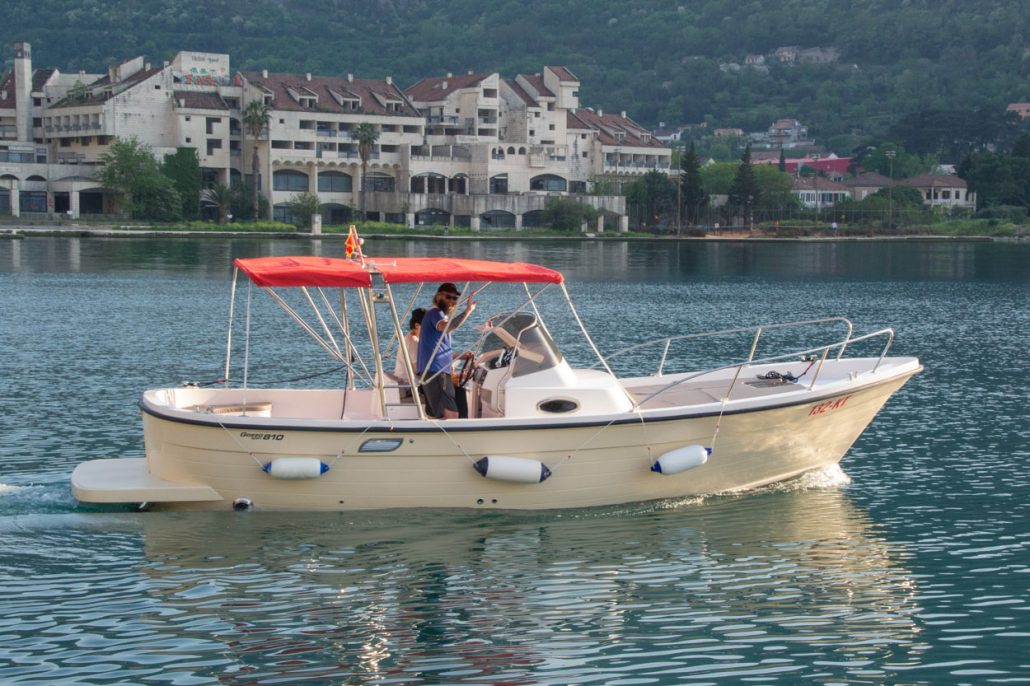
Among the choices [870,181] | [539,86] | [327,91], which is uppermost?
[539,86]

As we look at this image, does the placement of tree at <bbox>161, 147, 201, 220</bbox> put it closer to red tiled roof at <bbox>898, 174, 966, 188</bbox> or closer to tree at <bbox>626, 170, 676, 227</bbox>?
tree at <bbox>626, 170, 676, 227</bbox>

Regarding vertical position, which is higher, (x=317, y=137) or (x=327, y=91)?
(x=327, y=91)

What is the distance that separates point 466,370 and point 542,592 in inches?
152

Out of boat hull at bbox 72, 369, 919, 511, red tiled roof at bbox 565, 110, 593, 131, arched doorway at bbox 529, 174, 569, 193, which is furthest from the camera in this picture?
red tiled roof at bbox 565, 110, 593, 131

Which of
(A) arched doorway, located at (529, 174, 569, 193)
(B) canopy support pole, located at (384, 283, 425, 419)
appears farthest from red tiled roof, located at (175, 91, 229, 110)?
(B) canopy support pole, located at (384, 283, 425, 419)

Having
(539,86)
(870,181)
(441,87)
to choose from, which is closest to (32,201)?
(441,87)

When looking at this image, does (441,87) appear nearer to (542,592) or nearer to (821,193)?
(821,193)

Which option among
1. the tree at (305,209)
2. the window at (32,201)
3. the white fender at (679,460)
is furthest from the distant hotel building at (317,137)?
the white fender at (679,460)

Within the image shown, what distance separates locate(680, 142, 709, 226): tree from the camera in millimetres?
128750

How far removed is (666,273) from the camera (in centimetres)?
7356

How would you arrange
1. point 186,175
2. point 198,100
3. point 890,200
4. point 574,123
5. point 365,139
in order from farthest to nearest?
point 890,200 → point 574,123 → point 365,139 → point 198,100 → point 186,175

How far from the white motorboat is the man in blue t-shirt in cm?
30

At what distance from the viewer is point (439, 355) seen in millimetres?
16750

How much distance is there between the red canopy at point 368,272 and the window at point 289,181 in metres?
99.4
